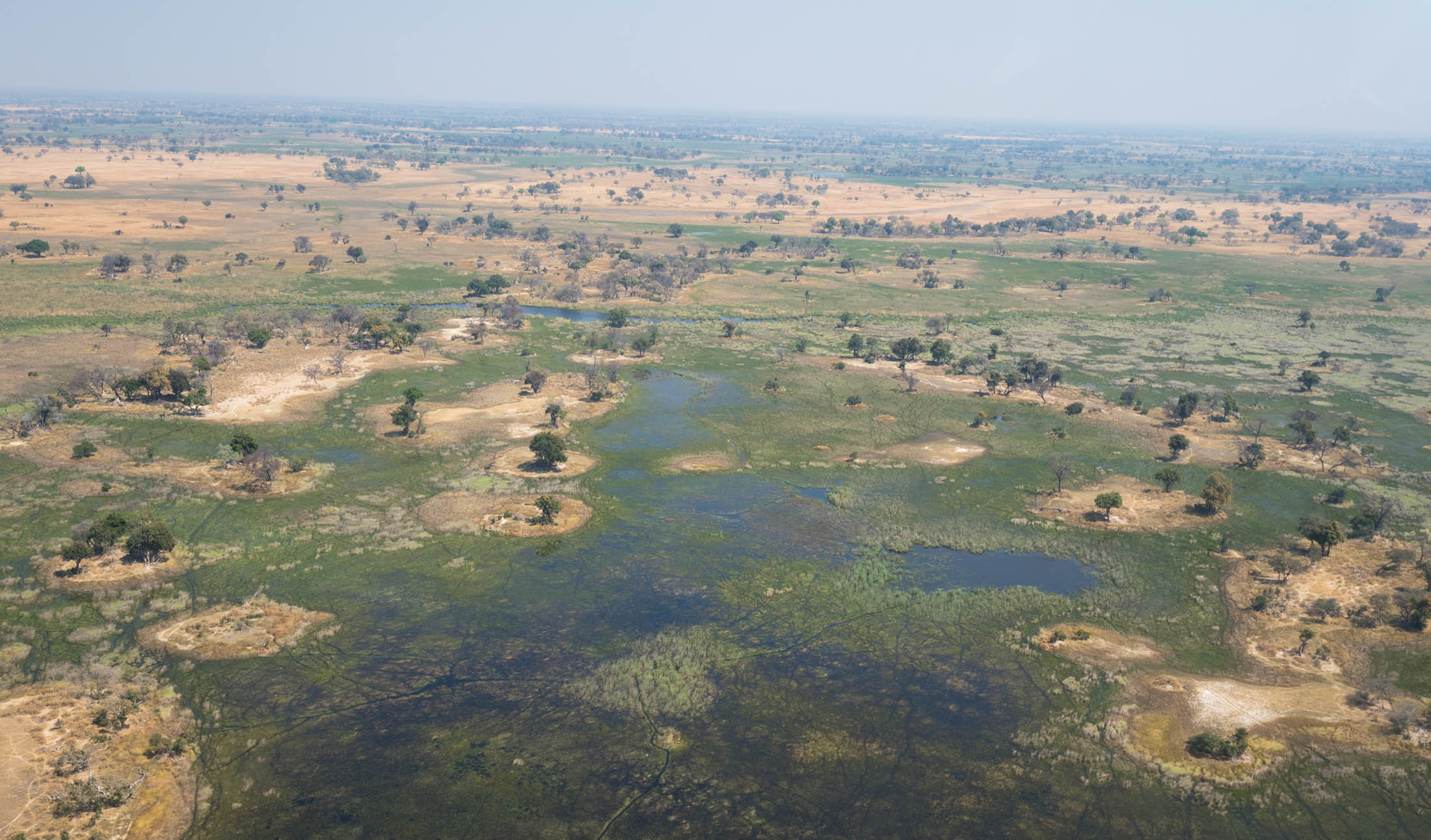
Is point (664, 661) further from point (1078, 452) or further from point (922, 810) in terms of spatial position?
point (1078, 452)

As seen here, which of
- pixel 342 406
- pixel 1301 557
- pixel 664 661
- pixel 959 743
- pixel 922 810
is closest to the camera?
pixel 922 810

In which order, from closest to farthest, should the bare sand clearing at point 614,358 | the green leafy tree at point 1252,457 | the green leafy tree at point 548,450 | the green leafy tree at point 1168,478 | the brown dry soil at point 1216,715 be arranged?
the brown dry soil at point 1216,715
the green leafy tree at point 1168,478
the green leafy tree at point 548,450
the green leafy tree at point 1252,457
the bare sand clearing at point 614,358

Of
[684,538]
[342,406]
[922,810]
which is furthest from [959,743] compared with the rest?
[342,406]

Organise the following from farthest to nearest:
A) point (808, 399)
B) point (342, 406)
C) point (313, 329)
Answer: point (313, 329), point (808, 399), point (342, 406)

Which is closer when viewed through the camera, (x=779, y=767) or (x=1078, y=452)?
(x=779, y=767)

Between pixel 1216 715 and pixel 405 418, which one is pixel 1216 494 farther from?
pixel 405 418

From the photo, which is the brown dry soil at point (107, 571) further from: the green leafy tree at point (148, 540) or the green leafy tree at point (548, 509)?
the green leafy tree at point (548, 509)

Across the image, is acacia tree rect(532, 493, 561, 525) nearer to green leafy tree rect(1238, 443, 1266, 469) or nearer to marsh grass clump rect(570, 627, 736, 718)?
marsh grass clump rect(570, 627, 736, 718)

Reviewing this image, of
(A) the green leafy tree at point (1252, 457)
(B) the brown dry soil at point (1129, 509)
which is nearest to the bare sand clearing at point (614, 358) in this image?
(B) the brown dry soil at point (1129, 509)
